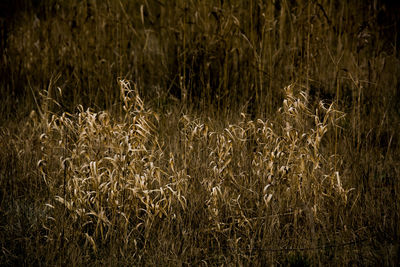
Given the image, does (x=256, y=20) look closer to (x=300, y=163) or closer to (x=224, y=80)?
(x=224, y=80)

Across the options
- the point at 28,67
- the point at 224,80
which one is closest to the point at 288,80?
the point at 224,80

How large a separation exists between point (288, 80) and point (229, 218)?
1.17 meters

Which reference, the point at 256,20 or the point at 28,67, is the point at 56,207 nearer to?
the point at 28,67

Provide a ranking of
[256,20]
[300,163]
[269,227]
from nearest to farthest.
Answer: [269,227], [300,163], [256,20]

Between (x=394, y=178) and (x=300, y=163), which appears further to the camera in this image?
(x=394, y=178)

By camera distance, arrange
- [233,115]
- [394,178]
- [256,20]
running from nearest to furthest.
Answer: [394,178], [233,115], [256,20]

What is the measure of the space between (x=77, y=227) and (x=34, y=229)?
0.58 ft

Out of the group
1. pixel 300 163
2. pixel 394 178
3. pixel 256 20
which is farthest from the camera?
pixel 256 20

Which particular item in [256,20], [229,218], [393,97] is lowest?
[229,218]

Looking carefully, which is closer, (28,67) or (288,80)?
(288,80)

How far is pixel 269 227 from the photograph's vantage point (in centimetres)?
193

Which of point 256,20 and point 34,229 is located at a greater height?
point 256,20

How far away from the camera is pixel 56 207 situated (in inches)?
80.7

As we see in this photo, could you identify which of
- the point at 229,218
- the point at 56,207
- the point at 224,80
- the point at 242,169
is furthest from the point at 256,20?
the point at 56,207
